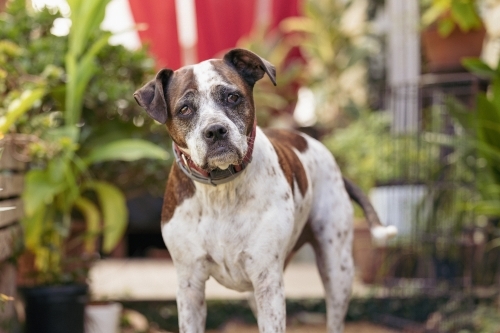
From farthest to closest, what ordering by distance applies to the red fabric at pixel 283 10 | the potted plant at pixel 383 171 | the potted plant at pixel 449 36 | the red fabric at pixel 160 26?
the red fabric at pixel 283 10, the red fabric at pixel 160 26, the potted plant at pixel 449 36, the potted plant at pixel 383 171

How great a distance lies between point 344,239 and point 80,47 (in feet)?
5.35

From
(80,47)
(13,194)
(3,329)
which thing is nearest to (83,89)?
(80,47)

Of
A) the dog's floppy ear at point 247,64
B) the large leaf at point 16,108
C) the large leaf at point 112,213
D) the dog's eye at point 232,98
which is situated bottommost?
the large leaf at point 112,213

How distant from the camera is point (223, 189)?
2.33 meters

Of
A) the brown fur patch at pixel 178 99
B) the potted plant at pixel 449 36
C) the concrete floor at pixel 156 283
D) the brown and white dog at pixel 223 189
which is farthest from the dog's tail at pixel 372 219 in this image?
the potted plant at pixel 449 36

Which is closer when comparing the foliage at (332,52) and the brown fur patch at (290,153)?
the brown fur patch at (290,153)

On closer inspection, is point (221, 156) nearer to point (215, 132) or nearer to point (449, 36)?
point (215, 132)

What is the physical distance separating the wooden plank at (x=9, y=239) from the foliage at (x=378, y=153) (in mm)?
2338

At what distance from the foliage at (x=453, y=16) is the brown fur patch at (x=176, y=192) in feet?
8.60

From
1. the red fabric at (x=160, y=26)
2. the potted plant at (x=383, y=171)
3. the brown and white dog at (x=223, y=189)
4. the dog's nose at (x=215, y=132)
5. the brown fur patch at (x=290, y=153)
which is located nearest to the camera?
the dog's nose at (x=215, y=132)

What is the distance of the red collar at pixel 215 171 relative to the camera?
7.45ft

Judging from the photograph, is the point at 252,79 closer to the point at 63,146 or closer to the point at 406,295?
the point at 63,146

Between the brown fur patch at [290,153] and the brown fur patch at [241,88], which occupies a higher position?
the brown fur patch at [241,88]

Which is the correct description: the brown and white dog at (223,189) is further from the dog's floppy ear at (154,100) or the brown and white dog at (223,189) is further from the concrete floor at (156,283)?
the concrete floor at (156,283)
